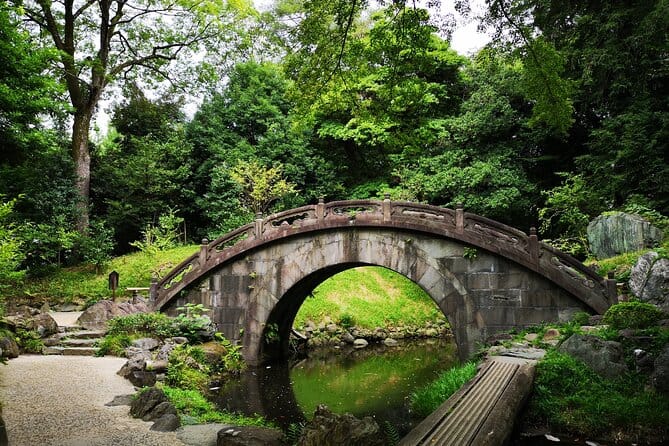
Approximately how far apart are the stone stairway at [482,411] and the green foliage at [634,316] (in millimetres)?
1745

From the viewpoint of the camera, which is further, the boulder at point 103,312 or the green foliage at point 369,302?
the green foliage at point 369,302

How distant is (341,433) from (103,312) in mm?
10313

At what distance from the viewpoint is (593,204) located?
1466cm

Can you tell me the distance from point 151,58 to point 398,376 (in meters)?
18.1

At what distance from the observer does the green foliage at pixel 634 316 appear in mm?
7414

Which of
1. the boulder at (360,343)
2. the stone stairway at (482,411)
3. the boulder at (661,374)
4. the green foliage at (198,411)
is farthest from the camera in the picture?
the boulder at (360,343)

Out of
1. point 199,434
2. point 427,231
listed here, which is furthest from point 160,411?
point 427,231

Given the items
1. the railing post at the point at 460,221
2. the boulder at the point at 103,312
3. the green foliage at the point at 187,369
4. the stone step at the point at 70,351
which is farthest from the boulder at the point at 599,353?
the boulder at the point at 103,312

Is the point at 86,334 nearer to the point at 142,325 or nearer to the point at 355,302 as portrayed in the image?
the point at 142,325

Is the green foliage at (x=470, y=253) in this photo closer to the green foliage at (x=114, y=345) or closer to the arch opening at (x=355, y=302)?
the arch opening at (x=355, y=302)

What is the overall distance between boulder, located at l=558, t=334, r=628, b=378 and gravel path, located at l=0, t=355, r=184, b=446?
585 cm

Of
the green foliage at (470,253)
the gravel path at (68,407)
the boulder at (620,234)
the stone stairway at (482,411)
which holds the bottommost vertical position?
the gravel path at (68,407)

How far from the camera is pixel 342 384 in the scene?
11.4 m

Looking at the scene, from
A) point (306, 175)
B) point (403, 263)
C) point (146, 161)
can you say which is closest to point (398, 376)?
point (403, 263)
